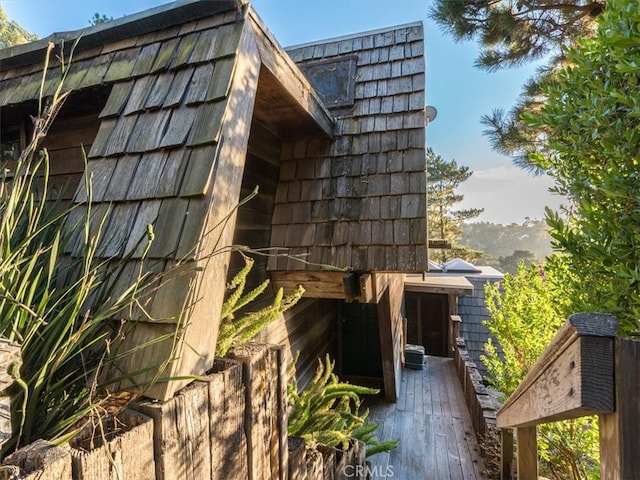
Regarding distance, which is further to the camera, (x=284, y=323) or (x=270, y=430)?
(x=284, y=323)

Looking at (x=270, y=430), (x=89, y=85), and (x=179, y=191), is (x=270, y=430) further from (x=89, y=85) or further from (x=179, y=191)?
(x=89, y=85)

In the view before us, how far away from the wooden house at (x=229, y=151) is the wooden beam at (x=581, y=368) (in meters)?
0.71

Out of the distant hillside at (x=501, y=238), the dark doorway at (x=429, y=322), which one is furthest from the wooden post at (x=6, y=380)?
the distant hillside at (x=501, y=238)

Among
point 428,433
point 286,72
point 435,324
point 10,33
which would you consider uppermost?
point 10,33

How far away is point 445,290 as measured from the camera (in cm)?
573

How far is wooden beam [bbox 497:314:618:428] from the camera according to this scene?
0.62 m

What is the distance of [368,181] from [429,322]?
7111mm

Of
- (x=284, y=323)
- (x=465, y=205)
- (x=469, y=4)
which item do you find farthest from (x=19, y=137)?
(x=465, y=205)

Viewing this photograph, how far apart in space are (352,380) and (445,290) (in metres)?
2.48

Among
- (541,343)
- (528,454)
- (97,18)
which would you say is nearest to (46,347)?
(528,454)

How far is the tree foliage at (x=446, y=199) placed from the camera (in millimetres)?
15961

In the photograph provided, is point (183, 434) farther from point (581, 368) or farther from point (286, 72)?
point (286, 72)

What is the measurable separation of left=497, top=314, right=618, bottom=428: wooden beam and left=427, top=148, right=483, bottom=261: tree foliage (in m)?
15.7

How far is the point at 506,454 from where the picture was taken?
108 inches
